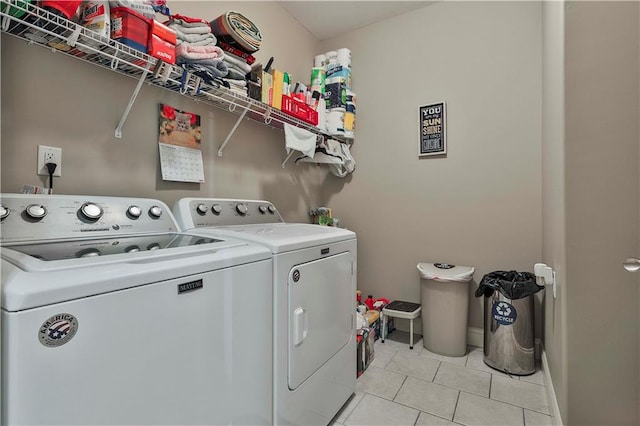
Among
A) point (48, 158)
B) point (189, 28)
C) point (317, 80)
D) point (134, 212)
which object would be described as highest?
point (317, 80)

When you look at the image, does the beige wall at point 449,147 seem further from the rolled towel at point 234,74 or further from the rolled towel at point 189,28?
the rolled towel at point 189,28

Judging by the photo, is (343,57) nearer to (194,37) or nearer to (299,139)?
(299,139)

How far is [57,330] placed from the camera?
2.12 feet

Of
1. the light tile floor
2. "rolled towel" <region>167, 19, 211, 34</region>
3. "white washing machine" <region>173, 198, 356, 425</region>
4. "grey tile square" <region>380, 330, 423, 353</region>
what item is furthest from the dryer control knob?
"grey tile square" <region>380, 330, 423, 353</region>

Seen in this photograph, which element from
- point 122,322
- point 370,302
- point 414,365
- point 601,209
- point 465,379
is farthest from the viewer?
point 370,302

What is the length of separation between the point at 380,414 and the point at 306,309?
0.83 m

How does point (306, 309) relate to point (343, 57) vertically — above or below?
below

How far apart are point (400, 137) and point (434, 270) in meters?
1.18

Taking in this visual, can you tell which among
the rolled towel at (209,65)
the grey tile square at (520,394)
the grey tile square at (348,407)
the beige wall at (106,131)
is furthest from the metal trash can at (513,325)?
the rolled towel at (209,65)

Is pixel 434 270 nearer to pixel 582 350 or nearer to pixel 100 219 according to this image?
pixel 582 350

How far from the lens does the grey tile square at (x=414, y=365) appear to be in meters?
2.09

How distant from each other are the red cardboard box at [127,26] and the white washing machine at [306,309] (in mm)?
732

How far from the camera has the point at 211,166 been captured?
6.64 feet

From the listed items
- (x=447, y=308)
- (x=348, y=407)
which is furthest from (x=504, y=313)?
(x=348, y=407)
